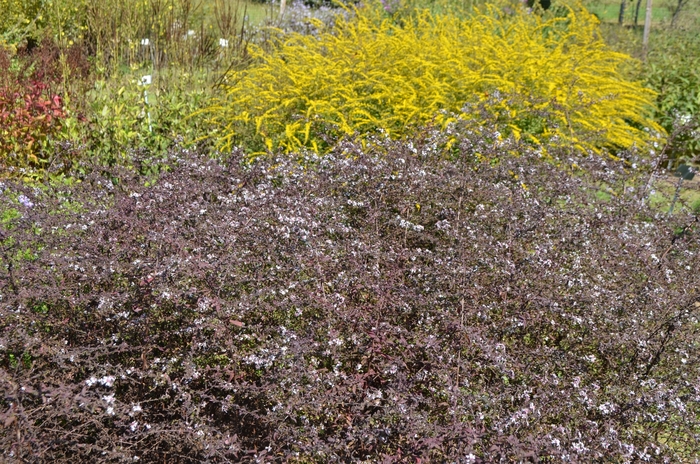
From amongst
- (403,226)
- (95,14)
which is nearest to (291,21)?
(95,14)

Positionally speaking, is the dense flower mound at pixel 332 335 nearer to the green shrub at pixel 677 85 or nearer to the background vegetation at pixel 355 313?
the background vegetation at pixel 355 313

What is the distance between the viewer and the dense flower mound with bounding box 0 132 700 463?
2273 mm

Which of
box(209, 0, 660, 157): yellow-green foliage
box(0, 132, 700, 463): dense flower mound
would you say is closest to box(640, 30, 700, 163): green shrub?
box(209, 0, 660, 157): yellow-green foliage

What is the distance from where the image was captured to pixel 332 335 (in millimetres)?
2430

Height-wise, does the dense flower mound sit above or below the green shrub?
below

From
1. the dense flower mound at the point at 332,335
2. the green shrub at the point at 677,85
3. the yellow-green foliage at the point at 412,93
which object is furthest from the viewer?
the green shrub at the point at 677,85

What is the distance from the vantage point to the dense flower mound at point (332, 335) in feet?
7.46

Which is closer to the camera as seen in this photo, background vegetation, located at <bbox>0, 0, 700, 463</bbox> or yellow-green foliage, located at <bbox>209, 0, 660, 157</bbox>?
background vegetation, located at <bbox>0, 0, 700, 463</bbox>

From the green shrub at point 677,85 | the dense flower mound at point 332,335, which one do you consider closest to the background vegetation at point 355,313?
the dense flower mound at point 332,335

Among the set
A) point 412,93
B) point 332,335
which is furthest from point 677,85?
point 332,335

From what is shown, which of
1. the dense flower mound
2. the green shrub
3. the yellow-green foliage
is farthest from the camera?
the green shrub

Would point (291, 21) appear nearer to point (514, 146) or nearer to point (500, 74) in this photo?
point (500, 74)

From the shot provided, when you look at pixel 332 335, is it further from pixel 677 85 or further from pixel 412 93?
pixel 677 85

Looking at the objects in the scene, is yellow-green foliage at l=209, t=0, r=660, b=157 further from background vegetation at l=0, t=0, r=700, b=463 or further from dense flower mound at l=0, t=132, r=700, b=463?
dense flower mound at l=0, t=132, r=700, b=463
